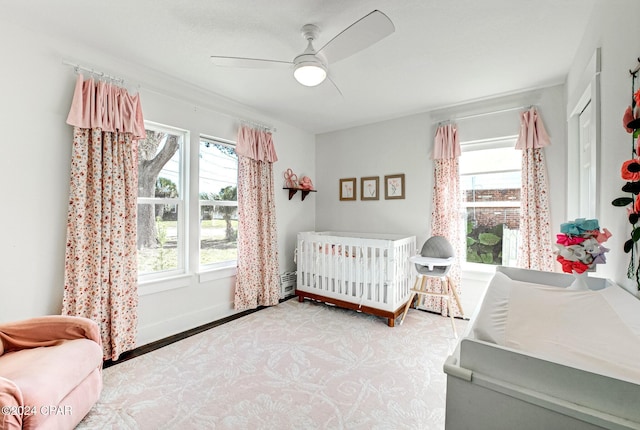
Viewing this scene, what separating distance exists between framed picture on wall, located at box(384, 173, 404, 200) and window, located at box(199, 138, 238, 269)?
6.41 feet

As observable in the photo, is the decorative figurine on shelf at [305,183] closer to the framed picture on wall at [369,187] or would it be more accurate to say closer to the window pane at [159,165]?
the framed picture on wall at [369,187]

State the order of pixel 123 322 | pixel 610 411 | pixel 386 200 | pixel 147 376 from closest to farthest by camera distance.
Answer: pixel 610 411 → pixel 147 376 → pixel 123 322 → pixel 386 200

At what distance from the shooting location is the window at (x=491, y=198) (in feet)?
9.86

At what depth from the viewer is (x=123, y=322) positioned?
7.43ft

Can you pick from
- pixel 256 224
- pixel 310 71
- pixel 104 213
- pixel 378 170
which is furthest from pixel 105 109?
pixel 378 170

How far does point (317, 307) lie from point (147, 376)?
75.5 inches

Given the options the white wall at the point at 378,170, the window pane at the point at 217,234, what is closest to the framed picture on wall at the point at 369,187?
the white wall at the point at 378,170

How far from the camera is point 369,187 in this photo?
3873mm

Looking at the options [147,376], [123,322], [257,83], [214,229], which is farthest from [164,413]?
[257,83]

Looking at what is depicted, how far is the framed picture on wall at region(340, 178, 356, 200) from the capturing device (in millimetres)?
4027

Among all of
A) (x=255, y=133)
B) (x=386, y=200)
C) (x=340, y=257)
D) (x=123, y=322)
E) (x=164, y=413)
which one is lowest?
(x=164, y=413)

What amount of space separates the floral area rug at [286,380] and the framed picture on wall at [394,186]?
5.30ft

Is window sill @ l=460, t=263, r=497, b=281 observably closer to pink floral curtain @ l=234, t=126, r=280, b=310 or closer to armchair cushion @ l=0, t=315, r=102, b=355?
pink floral curtain @ l=234, t=126, r=280, b=310

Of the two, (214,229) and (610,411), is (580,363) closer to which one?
(610,411)
